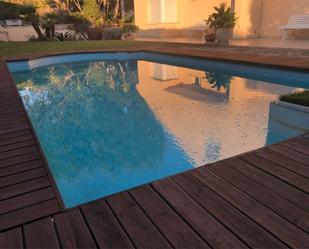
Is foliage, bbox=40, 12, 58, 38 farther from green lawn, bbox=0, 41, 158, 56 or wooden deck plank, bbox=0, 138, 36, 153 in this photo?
wooden deck plank, bbox=0, 138, 36, 153

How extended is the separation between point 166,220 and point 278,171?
1007 millimetres

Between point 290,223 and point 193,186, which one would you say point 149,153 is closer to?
point 193,186

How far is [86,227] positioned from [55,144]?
2392mm

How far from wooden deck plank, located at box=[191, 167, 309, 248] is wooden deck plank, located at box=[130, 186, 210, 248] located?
372 mm

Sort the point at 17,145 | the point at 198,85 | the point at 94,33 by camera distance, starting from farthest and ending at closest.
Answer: the point at 94,33, the point at 198,85, the point at 17,145

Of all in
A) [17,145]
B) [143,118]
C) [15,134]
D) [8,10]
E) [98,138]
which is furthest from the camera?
[8,10]

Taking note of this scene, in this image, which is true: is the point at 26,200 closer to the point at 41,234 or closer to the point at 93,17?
the point at 41,234

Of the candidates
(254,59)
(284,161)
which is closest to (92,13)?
(254,59)

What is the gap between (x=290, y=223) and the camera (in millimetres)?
1647

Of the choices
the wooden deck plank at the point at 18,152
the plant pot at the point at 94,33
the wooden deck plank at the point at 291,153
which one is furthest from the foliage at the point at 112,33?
the wooden deck plank at the point at 291,153

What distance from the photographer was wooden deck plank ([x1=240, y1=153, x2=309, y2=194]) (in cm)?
202

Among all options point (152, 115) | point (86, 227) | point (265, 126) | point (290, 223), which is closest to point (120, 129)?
point (152, 115)

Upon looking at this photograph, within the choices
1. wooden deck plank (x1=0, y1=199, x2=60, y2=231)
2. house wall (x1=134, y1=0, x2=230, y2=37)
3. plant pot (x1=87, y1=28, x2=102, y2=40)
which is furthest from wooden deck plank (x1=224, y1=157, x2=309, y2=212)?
plant pot (x1=87, y1=28, x2=102, y2=40)

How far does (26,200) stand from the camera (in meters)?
1.95
